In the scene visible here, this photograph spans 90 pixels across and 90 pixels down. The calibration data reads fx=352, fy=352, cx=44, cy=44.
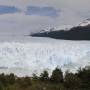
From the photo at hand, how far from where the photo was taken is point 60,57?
24.4 metres

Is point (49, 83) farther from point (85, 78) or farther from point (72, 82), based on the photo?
point (85, 78)

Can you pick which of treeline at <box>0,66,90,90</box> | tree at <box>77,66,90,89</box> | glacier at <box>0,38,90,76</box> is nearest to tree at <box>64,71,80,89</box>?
treeline at <box>0,66,90,90</box>

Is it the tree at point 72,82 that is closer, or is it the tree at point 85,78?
the tree at point 72,82

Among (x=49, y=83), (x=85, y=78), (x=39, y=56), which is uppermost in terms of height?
(x=39, y=56)

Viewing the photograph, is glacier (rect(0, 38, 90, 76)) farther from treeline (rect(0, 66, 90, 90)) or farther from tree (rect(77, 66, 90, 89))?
treeline (rect(0, 66, 90, 90))

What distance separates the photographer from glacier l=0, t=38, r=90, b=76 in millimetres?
22961

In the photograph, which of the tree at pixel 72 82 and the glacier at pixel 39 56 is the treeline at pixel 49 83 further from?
the glacier at pixel 39 56

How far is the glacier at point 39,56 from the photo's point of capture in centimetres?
2296

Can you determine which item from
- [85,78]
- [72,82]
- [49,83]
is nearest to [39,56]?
[85,78]

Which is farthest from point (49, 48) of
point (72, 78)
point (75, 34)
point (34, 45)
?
point (75, 34)

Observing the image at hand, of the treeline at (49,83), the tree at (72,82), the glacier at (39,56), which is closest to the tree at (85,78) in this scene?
the treeline at (49,83)

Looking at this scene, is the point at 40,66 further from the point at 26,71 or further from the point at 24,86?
the point at 24,86

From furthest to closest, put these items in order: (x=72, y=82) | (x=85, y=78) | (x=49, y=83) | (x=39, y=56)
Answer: (x=39, y=56), (x=85, y=78), (x=49, y=83), (x=72, y=82)

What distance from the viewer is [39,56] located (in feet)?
78.7
